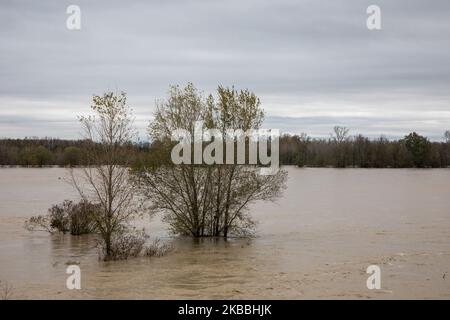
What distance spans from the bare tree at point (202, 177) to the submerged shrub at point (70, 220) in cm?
440

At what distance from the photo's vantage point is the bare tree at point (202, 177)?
29.3 metres

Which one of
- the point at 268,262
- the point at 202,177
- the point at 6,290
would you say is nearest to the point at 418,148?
the point at 202,177

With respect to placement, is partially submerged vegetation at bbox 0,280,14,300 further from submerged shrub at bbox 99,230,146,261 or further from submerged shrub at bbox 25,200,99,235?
submerged shrub at bbox 25,200,99,235

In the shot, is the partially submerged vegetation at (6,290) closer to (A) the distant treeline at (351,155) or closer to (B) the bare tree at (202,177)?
(B) the bare tree at (202,177)

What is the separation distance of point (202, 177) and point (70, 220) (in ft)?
26.6

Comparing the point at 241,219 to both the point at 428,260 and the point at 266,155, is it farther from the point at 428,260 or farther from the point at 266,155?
the point at 428,260

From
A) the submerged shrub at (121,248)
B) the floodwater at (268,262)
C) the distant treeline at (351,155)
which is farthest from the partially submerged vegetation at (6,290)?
the distant treeline at (351,155)

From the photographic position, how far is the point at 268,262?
23328 mm

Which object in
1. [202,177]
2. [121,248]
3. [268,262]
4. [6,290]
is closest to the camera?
[6,290]

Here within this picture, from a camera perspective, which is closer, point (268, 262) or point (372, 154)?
point (268, 262)

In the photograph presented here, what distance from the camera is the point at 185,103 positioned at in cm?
2952

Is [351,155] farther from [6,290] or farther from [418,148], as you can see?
[6,290]

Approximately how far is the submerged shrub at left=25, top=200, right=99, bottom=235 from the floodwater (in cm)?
76

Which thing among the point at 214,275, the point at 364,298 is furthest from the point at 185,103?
the point at 364,298
